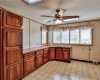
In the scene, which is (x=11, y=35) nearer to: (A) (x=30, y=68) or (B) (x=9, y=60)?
(B) (x=9, y=60)

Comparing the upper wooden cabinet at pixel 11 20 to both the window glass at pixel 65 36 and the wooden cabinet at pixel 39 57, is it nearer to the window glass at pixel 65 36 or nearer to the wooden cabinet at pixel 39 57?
the wooden cabinet at pixel 39 57

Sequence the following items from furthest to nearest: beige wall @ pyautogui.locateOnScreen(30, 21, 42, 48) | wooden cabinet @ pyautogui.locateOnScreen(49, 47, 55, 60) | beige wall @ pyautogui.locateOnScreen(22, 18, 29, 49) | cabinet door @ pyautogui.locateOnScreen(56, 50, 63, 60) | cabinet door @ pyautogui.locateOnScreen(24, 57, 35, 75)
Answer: wooden cabinet @ pyautogui.locateOnScreen(49, 47, 55, 60) → cabinet door @ pyautogui.locateOnScreen(56, 50, 63, 60) → beige wall @ pyautogui.locateOnScreen(30, 21, 42, 48) → beige wall @ pyautogui.locateOnScreen(22, 18, 29, 49) → cabinet door @ pyautogui.locateOnScreen(24, 57, 35, 75)

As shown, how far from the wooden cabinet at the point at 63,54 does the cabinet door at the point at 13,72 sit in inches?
118

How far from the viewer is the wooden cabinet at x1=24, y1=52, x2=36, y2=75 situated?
3.10 m

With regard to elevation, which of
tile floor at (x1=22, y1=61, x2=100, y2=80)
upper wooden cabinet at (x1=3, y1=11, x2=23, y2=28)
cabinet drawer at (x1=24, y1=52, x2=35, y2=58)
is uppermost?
upper wooden cabinet at (x1=3, y1=11, x2=23, y2=28)

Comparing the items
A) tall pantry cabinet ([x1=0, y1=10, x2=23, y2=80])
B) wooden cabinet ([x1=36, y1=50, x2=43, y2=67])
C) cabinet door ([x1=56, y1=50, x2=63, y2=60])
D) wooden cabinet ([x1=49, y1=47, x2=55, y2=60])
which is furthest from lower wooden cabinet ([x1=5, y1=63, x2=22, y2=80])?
cabinet door ([x1=56, y1=50, x2=63, y2=60])

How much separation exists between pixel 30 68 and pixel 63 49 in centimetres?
249

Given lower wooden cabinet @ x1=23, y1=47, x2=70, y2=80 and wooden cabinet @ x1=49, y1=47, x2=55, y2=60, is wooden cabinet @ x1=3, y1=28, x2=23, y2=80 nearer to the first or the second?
lower wooden cabinet @ x1=23, y1=47, x2=70, y2=80

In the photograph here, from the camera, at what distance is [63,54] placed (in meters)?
5.10

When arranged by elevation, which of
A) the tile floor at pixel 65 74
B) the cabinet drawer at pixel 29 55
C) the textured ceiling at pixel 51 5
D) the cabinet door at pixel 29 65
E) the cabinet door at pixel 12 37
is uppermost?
the textured ceiling at pixel 51 5

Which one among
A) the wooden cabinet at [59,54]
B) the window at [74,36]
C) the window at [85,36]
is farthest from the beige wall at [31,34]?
the window at [85,36]

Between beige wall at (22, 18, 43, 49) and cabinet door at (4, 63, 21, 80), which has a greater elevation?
beige wall at (22, 18, 43, 49)

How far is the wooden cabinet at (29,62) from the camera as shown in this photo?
3.10 metres

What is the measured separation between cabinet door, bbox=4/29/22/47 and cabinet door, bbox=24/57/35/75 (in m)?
0.86
